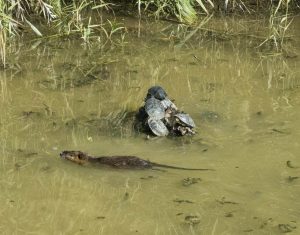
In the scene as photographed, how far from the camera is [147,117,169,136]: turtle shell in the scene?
3.34 meters

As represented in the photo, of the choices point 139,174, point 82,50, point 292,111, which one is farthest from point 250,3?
point 139,174

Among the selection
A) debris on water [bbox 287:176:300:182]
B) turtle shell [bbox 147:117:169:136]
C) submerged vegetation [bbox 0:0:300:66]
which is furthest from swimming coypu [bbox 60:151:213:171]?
submerged vegetation [bbox 0:0:300:66]

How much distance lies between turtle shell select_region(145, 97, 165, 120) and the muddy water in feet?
0.46

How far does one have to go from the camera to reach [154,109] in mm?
3416

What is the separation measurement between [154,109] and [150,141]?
20 cm

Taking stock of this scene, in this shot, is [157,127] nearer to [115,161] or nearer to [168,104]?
[168,104]

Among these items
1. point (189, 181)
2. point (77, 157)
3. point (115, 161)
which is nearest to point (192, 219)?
point (189, 181)

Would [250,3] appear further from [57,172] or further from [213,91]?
[57,172]

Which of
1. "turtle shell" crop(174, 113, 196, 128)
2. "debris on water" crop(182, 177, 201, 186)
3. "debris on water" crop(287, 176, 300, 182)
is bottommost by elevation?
"debris on water" crop(182, 177, 201, 186)

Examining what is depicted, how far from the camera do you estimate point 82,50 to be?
4.75 m

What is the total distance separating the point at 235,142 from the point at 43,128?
1029 millimetres

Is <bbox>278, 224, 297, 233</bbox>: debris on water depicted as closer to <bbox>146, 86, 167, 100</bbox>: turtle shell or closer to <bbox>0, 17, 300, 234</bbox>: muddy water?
<bbox>0, 17, 300, 234</bbox>: muddy water

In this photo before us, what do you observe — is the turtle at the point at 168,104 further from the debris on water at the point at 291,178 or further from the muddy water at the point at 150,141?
the debris on water at the point at 291,178

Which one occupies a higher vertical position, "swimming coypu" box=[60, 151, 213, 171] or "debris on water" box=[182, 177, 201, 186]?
"swimming coypu" box=[60, 151, 213, 171]
